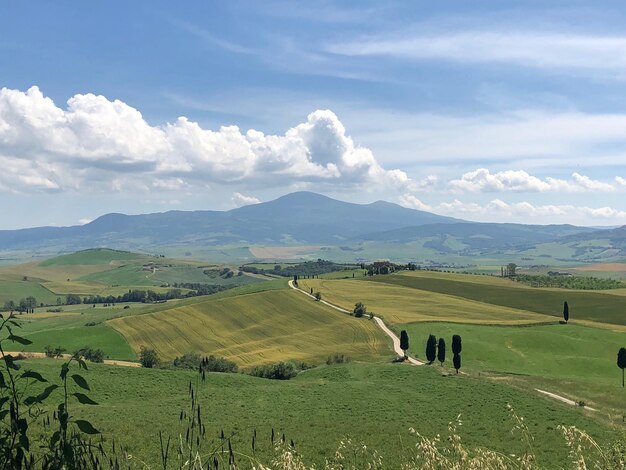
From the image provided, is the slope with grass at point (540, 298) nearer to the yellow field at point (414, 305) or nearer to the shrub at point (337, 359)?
the yellow field at point (414, 305)

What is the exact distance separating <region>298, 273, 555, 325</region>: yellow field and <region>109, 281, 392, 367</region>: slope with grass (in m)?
13.3

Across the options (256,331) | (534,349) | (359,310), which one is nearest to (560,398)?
(534,349)

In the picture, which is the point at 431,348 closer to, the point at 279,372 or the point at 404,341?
the point at 404,341

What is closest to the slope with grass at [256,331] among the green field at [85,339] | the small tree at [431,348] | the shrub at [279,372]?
the green field at [85,339]

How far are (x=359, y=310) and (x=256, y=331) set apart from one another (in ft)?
100

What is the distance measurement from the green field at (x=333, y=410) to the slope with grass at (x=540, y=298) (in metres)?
88.3

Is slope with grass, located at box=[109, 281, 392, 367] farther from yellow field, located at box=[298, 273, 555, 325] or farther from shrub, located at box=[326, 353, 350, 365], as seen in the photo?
yellow field, located at box=[298, 273, 555, 325]

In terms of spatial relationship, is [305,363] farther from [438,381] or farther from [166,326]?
[166,326]

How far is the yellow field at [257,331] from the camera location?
112812 mm

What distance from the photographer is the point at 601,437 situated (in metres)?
44.2

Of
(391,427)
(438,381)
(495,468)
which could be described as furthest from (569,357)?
(495,468)

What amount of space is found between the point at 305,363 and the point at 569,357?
191ft

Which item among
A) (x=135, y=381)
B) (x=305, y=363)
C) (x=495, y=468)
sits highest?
(x=495, y=468)

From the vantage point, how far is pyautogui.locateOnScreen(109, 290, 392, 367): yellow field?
11281 centimetres
